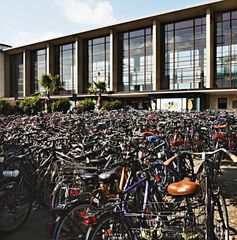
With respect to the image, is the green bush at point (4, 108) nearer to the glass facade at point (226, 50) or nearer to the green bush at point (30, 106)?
the green bush at point (30, 106)

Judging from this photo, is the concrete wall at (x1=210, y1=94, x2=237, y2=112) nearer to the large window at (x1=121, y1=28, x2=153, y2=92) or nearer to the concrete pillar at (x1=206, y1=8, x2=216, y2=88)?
the concrete pillar at (x1=206, y1=8, x2=216, y2=88)

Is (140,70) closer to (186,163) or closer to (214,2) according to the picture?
(214,2)

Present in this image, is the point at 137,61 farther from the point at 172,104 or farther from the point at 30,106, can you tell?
the point at 30,106

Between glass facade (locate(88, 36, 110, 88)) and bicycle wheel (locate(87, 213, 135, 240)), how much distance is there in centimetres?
4016

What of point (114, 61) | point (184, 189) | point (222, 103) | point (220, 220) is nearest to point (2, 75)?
point (114, 61)

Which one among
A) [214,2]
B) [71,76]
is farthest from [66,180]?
[71,76]

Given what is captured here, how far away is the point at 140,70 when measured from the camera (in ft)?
134

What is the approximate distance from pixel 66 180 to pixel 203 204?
1.60 meters

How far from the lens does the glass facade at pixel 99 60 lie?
144ft

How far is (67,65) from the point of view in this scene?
48.2 meters

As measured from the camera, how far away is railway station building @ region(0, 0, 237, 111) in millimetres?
34656

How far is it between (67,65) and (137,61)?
40.0 ft

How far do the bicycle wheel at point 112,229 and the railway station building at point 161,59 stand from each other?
103 ft

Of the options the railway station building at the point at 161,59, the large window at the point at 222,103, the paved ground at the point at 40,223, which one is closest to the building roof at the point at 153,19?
the railway station building at the point at 161,59
